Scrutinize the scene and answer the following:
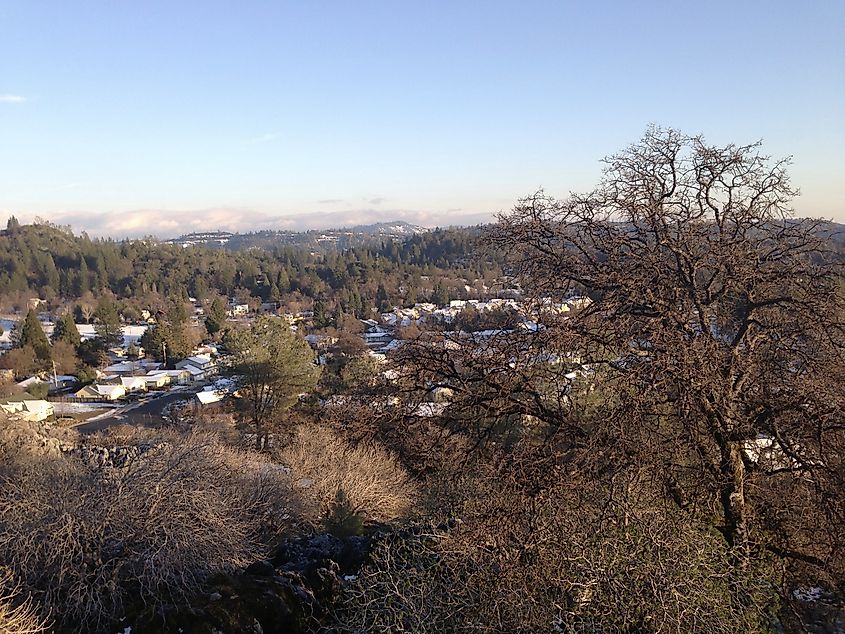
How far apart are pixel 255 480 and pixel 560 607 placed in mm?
8418

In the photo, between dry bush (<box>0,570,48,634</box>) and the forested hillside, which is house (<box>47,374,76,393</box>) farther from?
dry bush (<box>0,570,48,634</box>)

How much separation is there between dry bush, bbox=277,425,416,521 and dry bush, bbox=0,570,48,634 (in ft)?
18.4

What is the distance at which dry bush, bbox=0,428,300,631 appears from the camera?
5824 mm

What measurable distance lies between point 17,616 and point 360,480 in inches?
291

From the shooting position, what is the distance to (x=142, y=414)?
34.6 meters

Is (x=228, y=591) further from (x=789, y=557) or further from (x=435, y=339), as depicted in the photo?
(x=789, y=557)

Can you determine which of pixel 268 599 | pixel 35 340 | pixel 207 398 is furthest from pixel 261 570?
pixel 35 340

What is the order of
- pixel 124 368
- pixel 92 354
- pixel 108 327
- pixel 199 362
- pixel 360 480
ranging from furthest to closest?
pixel 108 327, pixel 92 354, pixel 199 362, pixel 124 368, pixel 360 480

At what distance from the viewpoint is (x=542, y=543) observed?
147 inches

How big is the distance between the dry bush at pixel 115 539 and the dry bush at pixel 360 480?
373 cm

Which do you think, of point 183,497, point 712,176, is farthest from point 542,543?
point 183,497

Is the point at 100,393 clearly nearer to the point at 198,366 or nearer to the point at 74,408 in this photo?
the point at 74,408

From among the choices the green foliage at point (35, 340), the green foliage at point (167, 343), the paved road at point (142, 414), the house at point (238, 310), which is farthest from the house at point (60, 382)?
the house at point (238, 310)

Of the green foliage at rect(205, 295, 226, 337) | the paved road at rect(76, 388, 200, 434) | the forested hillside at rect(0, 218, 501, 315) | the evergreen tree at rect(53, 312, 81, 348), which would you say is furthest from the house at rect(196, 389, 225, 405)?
the forested hillside at rect(0, 218, 501, 315)
